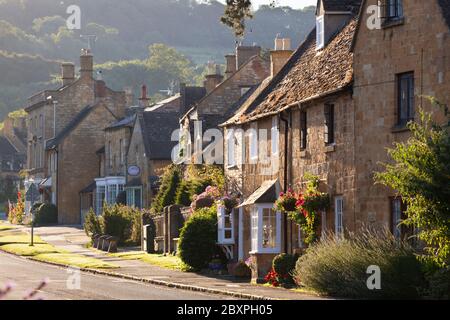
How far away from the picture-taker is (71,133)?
90.3m

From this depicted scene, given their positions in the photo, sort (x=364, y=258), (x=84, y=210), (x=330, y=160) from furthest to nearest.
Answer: (x=84, y=210) → (x=330, y=160) → (x=364, y=258)

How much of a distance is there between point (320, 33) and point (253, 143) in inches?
221

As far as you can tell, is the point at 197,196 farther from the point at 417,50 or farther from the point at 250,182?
the point at 417,50

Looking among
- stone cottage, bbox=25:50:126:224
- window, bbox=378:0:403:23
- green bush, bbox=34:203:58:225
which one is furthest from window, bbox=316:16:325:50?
green bush, bbox=34:203:58:225

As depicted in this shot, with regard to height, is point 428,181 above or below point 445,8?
below

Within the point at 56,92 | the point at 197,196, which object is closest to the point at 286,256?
the point at 197,196

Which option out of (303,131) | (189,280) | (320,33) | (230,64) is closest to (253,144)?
(320,33)

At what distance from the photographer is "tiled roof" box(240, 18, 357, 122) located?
3932 centimetres

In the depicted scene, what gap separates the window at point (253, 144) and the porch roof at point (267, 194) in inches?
112

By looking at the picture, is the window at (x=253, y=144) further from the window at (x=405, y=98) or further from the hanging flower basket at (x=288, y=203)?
the window at (x=405, y=98)

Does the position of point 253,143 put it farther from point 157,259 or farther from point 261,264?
point 157,259

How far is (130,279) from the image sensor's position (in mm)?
42938

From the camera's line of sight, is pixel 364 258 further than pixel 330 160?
No
